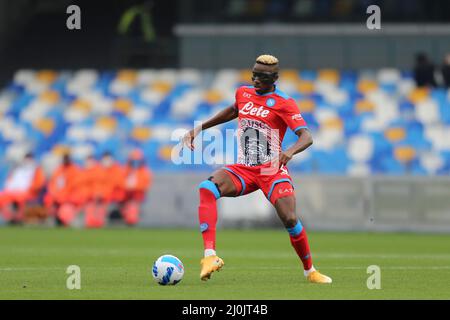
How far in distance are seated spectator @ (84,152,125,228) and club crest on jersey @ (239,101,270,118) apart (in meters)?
14.4

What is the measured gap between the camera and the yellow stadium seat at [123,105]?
30.4m

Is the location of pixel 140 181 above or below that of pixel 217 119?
below

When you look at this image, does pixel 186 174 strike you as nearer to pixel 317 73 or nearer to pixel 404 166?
pixel 404 166

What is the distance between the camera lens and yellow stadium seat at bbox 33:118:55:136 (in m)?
30.1

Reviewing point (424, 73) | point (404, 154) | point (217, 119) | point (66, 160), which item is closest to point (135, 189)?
point (66, 160)

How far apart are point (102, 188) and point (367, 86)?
8130 millimetres

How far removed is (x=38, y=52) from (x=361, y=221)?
13235 mm

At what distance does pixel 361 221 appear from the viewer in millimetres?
24562

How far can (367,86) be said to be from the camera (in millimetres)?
30391

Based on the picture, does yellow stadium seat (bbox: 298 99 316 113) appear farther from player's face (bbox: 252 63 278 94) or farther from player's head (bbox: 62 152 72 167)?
player's face (bbox: 252 63 278 94)

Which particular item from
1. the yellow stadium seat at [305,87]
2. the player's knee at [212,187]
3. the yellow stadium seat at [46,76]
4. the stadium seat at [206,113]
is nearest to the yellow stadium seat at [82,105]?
the stadium seat at [206,113]

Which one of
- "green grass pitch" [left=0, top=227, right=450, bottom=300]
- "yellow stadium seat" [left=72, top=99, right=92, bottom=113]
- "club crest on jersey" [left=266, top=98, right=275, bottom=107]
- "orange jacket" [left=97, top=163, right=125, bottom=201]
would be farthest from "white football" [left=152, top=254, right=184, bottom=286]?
"yellow stadium seat" [left=72, top=99, right=92, bottom=113]

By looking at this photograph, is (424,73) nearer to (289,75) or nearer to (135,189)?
(289,75)

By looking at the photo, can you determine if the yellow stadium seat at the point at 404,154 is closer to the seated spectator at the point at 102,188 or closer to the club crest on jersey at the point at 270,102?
the seated spectator at the point at 102,188
